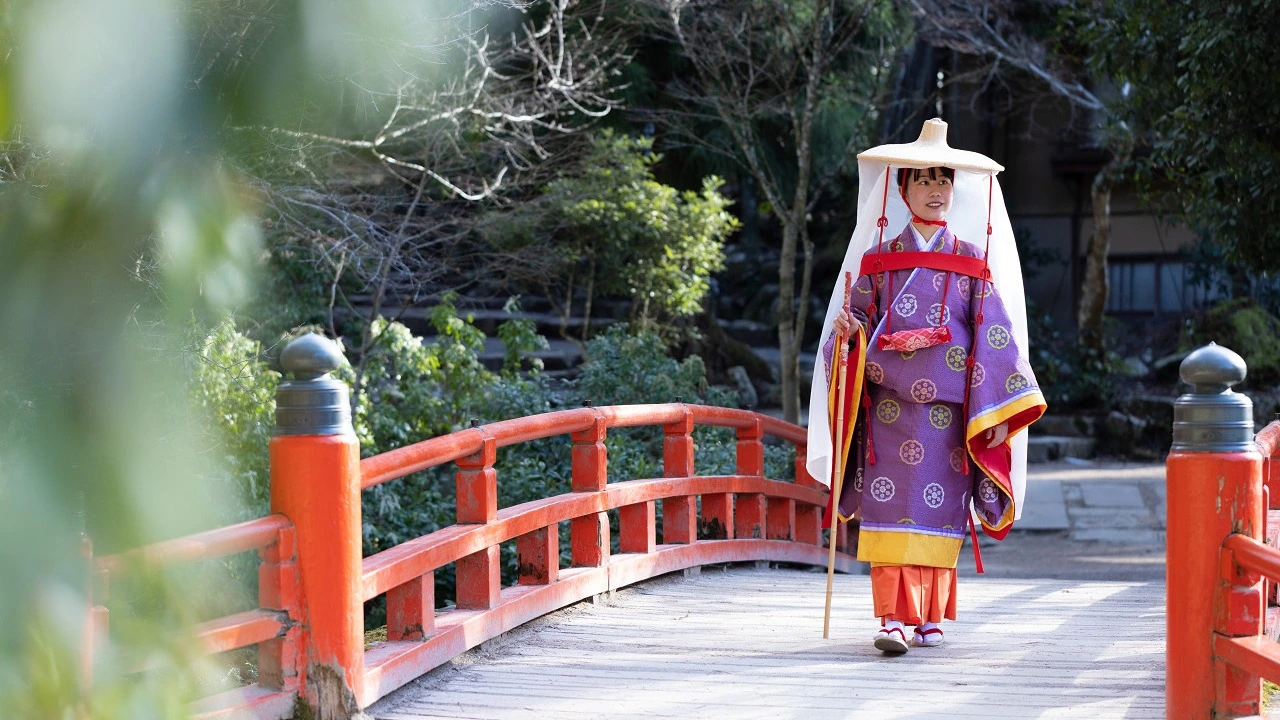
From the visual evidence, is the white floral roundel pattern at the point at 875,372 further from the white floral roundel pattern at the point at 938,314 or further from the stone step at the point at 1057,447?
the stone step at the point at 1057,447

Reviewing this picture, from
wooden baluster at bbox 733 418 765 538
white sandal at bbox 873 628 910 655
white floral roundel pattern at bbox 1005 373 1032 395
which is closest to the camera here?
white sandal at bbox 873 628 910 655

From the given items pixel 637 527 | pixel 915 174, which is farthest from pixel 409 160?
pixel 915 174

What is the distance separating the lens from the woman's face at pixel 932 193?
172 inches

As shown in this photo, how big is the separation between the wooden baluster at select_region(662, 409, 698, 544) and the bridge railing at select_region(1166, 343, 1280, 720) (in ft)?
10.1

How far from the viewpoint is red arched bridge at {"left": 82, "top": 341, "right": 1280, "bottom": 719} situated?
303 centimetres

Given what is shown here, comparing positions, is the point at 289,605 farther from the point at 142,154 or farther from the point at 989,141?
the point at 989,141

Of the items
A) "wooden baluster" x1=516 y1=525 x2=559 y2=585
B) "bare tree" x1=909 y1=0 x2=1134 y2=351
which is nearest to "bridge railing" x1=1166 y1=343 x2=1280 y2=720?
"wooden baluster" x1=516 y1=525 x2=559 y2=585

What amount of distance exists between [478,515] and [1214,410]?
2.20 meters

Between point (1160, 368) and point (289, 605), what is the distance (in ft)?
50.3

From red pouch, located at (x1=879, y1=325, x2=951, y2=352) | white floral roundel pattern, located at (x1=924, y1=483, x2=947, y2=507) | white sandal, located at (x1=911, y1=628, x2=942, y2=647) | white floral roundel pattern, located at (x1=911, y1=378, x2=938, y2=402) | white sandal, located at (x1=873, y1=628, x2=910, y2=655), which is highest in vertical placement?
red pouch, located at (x1=879, y1=325, x2=951, y2=352)

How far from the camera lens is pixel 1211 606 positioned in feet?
9.95

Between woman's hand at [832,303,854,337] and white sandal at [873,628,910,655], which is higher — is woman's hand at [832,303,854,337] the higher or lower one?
the higher one

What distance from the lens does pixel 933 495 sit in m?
4.27

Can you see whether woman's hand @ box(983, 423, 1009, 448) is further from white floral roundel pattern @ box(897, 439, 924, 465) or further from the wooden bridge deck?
the wooden bridge deck
